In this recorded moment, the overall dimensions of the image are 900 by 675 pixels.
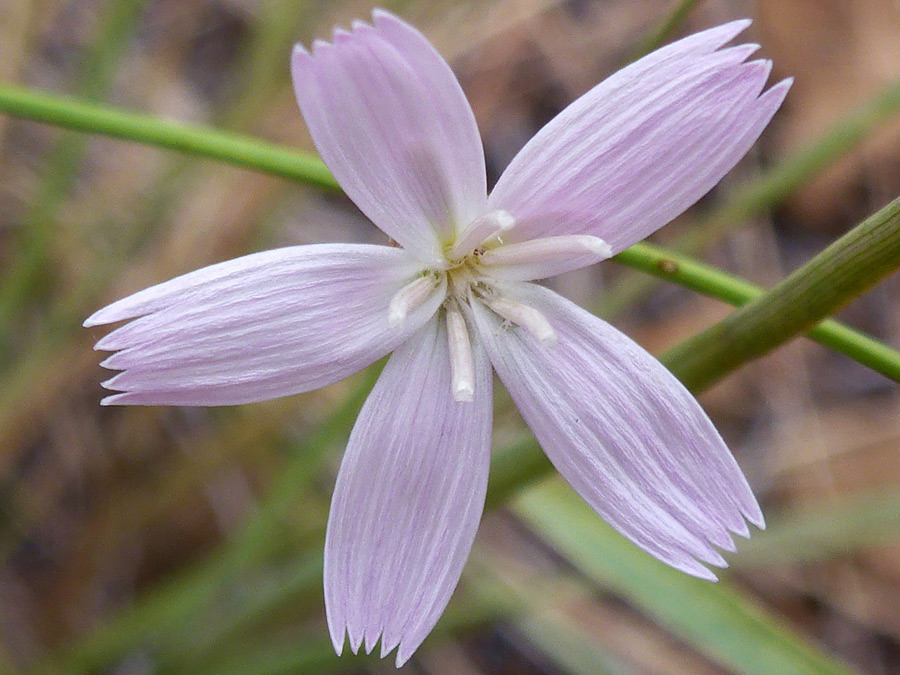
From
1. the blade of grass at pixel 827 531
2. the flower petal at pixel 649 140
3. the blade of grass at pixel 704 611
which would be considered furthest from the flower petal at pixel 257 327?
the blade of grass at pixel 827 531

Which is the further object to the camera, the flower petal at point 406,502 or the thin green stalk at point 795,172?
the thin green stalk at point 795,172

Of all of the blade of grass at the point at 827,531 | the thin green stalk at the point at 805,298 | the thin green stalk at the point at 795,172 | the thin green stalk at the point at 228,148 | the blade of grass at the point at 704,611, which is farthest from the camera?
the blade of grass at the point at 827,531

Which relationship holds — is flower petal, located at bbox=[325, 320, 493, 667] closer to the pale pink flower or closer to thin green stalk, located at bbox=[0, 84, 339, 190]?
the pale pink flower

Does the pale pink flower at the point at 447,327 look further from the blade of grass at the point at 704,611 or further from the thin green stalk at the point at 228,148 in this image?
the blade of grass at the point at 704,611

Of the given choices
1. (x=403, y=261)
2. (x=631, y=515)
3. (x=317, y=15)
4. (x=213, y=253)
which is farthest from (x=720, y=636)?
(x=317, y=15)

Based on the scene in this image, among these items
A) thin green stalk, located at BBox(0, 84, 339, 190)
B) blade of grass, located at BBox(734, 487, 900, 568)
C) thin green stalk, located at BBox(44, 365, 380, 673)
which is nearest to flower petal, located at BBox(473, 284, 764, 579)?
thin green stalk, located at BBox(0, 84, 339, 190)

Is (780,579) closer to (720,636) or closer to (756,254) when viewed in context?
(756,254)

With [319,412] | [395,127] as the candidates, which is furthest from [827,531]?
[395,127]

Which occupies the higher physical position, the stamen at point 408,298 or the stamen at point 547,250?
the stamen at point 547,250
